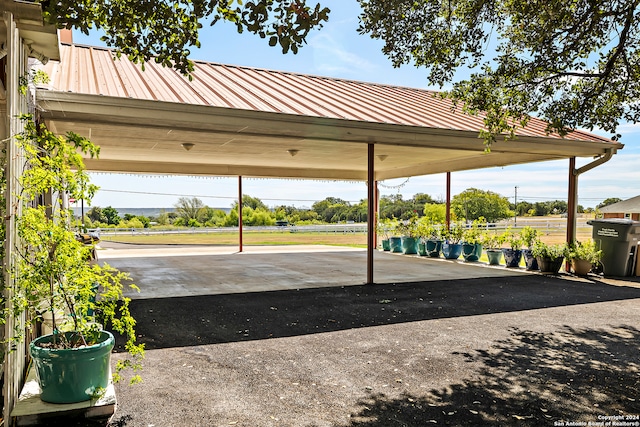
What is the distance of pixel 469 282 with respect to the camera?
8625 mm

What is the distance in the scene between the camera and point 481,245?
39.5 ft

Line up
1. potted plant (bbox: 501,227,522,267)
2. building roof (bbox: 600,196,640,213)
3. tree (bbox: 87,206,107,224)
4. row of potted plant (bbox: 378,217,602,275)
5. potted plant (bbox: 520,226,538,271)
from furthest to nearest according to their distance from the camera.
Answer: tree (bbox: 87,206,107,224)
building roof (bbox: 600,196,640,213)
potted plant (bbox: 501,227,522,267)
potted plant (bbox: 520,226,538,271)
row of potted plant (bbox: 378,217,602,275)

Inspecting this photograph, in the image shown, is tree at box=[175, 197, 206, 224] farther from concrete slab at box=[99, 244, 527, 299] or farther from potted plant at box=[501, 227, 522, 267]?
potted plant at box=[501, 227, 522, 267]

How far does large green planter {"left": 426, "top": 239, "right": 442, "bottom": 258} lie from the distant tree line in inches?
434

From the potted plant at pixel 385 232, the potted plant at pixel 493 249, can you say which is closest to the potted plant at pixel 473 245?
the potted plant at pixel 493 249

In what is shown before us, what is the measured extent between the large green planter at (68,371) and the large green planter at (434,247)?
436 inches

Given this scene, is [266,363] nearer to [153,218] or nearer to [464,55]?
[464,55]

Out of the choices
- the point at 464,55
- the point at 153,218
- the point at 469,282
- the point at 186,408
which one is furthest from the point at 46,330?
the point at 153,218

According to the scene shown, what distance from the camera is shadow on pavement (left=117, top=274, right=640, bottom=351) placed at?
5145 mm

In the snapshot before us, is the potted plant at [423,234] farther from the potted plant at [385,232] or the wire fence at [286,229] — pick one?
the wire fence at [286,229]

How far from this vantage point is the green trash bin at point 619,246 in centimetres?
920

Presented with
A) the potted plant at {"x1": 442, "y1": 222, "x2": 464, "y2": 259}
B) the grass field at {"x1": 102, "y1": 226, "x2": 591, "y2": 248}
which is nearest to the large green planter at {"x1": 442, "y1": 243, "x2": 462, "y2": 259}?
the potted plant at {"x1": 442, "y1": 222, "x2": 464, "y2": 259}

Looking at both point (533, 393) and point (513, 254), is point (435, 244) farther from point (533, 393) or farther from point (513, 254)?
point (533, 393)

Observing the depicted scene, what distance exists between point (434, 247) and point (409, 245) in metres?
1.14
